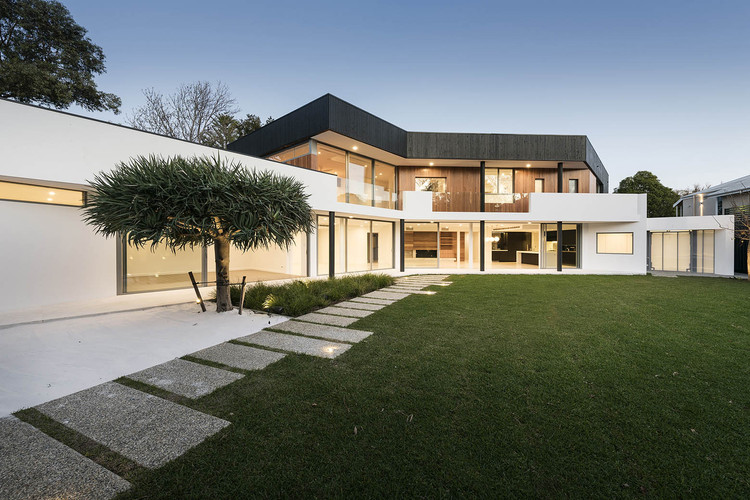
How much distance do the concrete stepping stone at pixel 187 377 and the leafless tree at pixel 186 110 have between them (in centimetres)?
2465

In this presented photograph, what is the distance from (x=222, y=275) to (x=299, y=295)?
176 cm

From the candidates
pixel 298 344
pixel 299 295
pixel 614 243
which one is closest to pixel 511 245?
pixel 614 243

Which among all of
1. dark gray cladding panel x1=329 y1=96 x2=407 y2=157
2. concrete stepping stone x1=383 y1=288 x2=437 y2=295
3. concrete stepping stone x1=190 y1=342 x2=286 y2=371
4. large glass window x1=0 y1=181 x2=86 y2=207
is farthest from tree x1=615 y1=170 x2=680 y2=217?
large glass window x1=0 y1=181 x2=86 y2=207

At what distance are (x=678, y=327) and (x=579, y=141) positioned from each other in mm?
14221

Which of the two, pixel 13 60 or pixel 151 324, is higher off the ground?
pixel 13 60

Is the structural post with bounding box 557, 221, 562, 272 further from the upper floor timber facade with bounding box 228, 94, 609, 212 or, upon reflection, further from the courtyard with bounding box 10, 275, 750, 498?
the courtyard with bounding box 10, 275, 750, 498

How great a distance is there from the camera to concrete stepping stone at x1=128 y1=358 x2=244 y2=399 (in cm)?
312

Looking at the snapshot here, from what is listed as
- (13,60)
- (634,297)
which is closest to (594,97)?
(634,297)

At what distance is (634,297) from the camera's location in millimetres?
8555

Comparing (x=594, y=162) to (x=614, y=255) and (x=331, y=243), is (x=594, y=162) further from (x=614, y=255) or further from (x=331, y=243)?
(x=331, y=243)

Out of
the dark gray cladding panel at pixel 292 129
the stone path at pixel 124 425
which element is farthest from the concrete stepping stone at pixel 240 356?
the dark gray cladding panel at pixel 292 129

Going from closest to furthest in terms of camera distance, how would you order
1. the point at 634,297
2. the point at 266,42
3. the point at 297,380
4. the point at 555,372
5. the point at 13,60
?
the point at 297,380
the point at 555,372
the point at 634,297
the point at 13,60
the point at 266,42

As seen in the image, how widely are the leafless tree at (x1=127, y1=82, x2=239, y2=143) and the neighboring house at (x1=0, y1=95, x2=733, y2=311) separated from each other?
9.99 m

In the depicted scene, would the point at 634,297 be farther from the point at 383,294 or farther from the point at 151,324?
the point at 151,324
